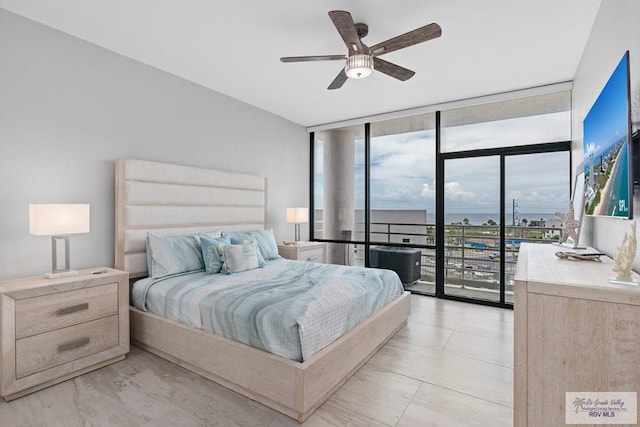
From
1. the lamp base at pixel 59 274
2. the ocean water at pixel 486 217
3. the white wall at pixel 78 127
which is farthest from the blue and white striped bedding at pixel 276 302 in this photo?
the ocean water at pixel 486 217

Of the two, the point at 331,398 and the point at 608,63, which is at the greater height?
the point at 608,63

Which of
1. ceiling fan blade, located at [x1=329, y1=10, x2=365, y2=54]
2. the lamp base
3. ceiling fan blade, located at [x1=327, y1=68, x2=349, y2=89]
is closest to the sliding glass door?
ceiling fan blade, located at [x1=327, y1=68, x2=349, y2=89]

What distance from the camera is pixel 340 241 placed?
5.54m

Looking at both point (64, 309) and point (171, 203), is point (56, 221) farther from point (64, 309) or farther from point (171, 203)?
point (171, 203)

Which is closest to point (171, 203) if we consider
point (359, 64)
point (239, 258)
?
point (239, 258)

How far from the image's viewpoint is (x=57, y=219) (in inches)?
94.7

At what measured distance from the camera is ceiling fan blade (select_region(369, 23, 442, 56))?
6.97ft

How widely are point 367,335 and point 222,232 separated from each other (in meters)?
2.25

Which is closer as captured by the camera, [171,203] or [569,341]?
[569,341]

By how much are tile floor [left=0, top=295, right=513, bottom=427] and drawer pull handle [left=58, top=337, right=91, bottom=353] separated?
233mm

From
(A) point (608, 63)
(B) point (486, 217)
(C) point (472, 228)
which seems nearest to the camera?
(A) point (608, 63)

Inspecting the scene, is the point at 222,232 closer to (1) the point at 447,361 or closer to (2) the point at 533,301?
(1) the point at 447,361

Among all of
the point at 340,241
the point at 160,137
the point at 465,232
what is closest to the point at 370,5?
the point at 160,137

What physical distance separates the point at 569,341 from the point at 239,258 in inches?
107
